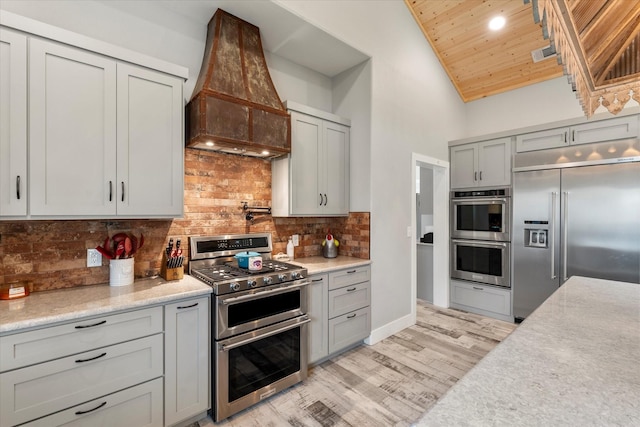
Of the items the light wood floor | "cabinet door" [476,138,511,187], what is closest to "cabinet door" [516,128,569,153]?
"cabinet door" [476,138,511,187]

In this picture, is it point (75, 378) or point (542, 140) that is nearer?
point (75, 378)

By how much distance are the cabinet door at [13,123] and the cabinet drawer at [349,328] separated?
2.41 m

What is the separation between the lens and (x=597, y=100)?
48.6 inches

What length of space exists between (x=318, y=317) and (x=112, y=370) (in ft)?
5.15

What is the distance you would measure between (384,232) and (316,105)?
169cm

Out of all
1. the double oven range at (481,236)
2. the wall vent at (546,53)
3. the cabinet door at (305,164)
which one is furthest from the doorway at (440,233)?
the wall vent at (546,53)

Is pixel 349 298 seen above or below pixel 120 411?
above

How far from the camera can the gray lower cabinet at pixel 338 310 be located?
107 inches

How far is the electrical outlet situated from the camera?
6.86 feet

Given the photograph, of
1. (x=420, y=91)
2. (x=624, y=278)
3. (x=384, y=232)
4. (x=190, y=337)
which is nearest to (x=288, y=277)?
(x=190, y=337)

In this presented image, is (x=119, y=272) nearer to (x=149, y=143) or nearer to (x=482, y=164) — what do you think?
(x=149, y=143)

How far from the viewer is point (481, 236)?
4066 millimetres

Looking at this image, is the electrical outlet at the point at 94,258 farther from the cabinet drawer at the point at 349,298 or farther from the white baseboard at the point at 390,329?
the white baseboard at the point at 390,329

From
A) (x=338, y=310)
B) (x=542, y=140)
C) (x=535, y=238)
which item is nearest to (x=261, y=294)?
(x=338, y=310)
